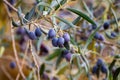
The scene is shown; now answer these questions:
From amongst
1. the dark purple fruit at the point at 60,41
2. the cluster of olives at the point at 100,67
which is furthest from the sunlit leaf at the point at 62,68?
the dark purple fruit at the point at 60,41

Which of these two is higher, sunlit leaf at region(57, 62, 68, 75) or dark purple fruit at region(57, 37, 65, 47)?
dark purple fruit at region(57, 37, 65, 47)

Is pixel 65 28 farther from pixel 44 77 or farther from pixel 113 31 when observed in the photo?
pixel 44 77

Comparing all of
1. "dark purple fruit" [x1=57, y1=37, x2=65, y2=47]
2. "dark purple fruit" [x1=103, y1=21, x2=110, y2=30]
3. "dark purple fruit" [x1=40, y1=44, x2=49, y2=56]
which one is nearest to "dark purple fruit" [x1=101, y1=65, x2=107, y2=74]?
"dark purple fruit" [x1=103, y1=21, x2=110, y2=30]

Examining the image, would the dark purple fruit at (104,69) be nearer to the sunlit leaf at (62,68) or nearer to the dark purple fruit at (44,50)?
the sunlit leaf at (62,68)

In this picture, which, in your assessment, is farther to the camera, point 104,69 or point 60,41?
point 104,69

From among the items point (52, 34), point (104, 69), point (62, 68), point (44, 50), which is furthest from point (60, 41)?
point (44, 50)

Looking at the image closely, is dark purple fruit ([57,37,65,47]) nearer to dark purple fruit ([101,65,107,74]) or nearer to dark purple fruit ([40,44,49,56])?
dark purple fruit ([101,65,107,74])

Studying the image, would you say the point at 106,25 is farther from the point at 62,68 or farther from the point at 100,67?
the point at 62,68

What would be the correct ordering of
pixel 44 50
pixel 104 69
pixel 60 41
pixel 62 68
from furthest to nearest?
pixel 44 50 < pixel 62 68 < pixel 104 69 < pixel 60 41

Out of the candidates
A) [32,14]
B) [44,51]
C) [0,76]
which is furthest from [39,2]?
[0,76]

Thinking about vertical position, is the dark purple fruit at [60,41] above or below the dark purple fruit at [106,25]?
below

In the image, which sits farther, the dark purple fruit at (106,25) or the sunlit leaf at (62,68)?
the sunlit leaf at (62,68)
